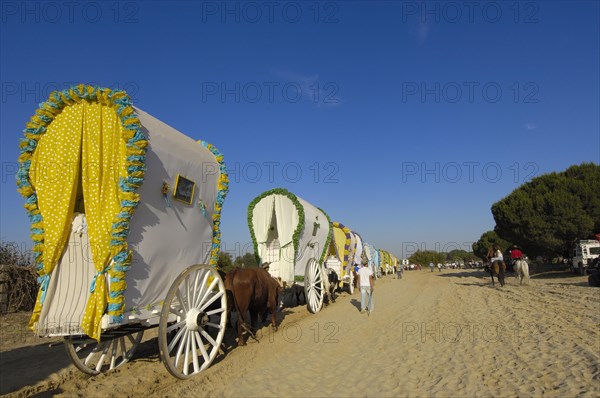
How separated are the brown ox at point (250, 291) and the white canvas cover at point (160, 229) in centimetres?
107

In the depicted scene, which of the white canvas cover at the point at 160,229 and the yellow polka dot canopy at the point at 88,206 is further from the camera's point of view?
the white canvas cover at the point at 160,229

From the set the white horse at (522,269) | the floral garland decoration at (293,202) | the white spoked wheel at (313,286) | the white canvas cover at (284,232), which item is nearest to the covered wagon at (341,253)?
the white spoked wheel at (313,286)

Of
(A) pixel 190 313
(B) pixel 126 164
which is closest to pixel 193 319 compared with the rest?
(A) pixel 190 313

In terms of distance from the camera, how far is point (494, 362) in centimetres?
543

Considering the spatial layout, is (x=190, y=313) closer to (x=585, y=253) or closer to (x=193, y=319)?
(x=193, y=319)

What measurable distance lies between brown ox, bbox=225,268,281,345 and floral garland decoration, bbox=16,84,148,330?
2866 millimetres

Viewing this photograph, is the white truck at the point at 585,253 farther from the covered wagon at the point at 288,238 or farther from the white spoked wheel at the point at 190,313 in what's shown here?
→ the white spoked wheel at the point at 190,313

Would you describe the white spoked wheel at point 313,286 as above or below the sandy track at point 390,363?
above

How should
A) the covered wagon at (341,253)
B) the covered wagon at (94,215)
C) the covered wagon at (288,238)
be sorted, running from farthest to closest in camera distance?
the covered wagon at (341,253)
the covered wagon at (288,238)
the covered wagon at (94,215)

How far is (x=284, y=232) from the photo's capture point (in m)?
11.1

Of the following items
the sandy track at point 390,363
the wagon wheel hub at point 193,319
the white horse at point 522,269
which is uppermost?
the white horse at point 522,269

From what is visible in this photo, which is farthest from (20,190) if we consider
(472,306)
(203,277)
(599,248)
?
(599,248)

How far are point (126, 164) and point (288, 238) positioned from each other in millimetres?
6721

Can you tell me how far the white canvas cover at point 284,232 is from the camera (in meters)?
10.9
